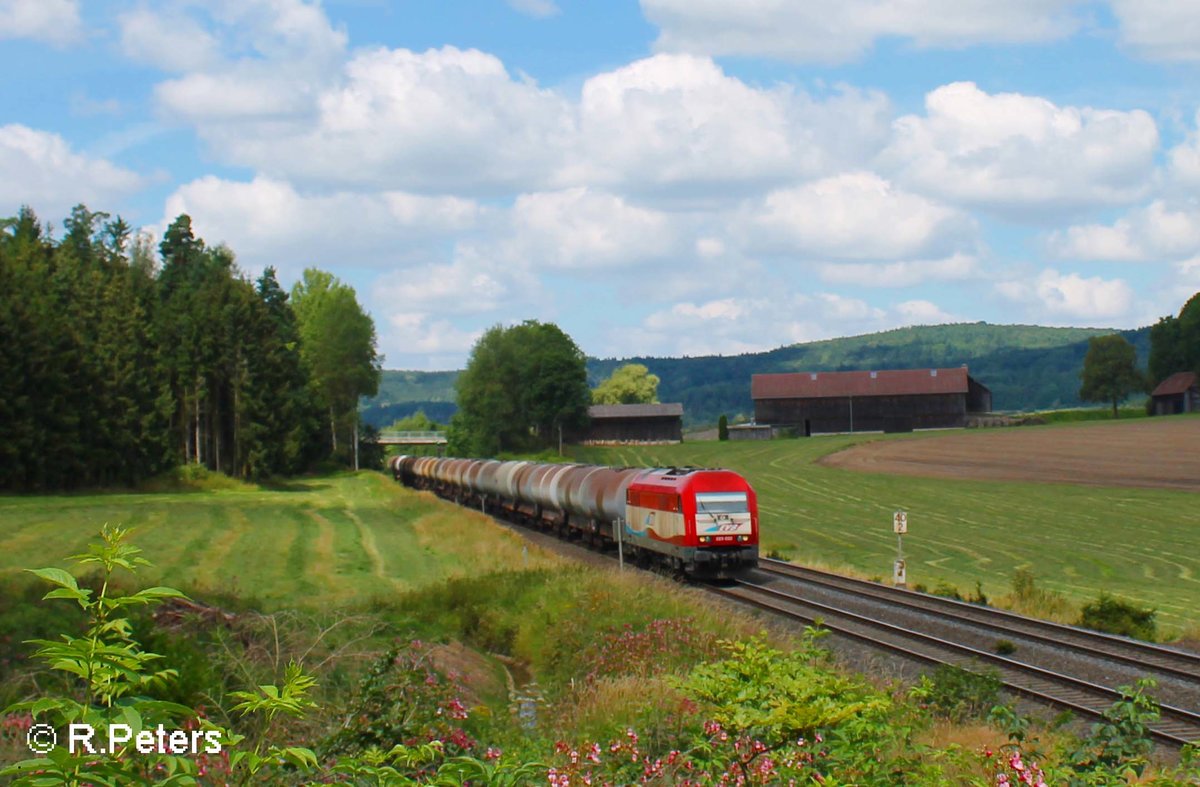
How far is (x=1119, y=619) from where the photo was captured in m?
25.5

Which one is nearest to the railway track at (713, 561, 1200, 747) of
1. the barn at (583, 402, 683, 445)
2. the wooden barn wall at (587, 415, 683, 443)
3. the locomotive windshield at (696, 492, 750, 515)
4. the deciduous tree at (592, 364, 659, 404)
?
the locomotive windshield at (696, 492, 750, 515)

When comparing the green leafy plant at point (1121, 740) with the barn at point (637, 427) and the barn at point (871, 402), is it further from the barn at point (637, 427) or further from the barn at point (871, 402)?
the barn at point (637, 427)

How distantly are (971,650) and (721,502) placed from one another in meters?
11.2

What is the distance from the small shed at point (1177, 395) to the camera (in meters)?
135

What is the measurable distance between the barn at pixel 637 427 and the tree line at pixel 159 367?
34538mm

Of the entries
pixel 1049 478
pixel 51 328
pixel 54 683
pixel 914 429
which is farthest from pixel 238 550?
pixel 914 429

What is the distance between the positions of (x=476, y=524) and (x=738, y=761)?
128 ft

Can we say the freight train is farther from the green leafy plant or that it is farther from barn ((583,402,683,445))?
barn ((583,402,683,445))

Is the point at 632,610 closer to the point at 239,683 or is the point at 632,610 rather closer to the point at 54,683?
the point at 239,683

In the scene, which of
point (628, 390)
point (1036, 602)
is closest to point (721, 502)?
point (1036, 602)

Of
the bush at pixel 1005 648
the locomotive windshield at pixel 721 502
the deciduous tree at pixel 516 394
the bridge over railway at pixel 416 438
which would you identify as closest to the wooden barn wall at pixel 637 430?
the deciduous tree at pixel 516 394

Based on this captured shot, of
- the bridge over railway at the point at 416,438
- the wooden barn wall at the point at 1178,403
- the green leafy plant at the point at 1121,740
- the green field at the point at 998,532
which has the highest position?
the wooden barn wall at the point at 1178,403

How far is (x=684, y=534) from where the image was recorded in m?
31.7

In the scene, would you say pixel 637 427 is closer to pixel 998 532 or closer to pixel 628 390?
pixel 628 390
